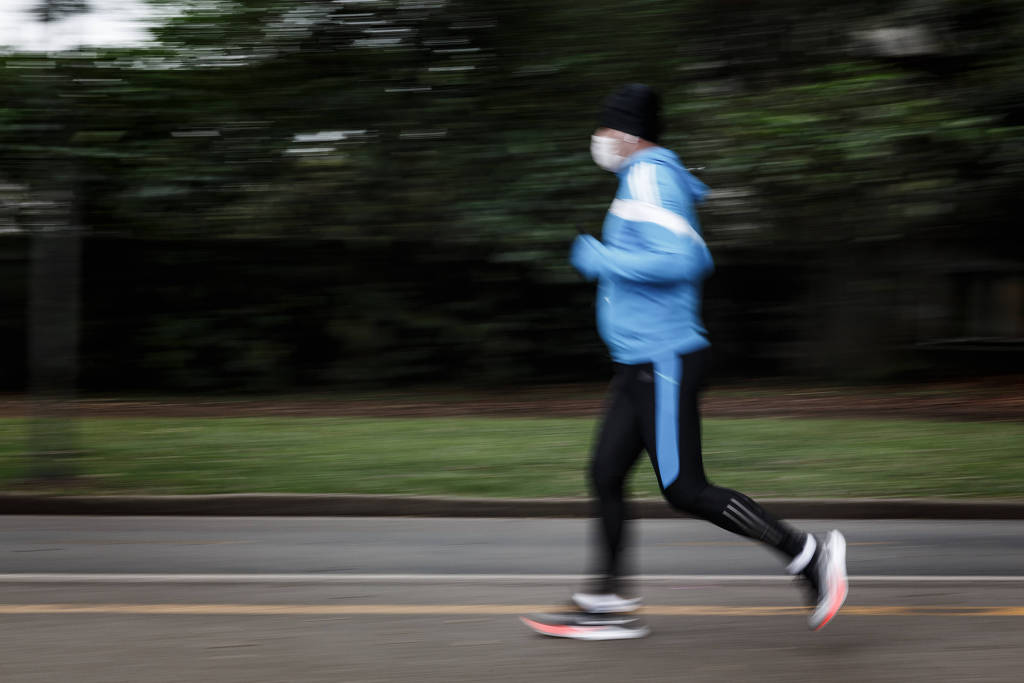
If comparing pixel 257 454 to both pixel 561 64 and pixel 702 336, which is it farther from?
pixel 702 336

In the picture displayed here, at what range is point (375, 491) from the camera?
7.99m

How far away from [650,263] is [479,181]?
8947 mm

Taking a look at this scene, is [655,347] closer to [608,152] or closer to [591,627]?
[608,152]

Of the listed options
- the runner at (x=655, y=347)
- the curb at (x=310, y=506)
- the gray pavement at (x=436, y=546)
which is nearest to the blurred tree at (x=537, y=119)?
the curb at (x=310, y=506)

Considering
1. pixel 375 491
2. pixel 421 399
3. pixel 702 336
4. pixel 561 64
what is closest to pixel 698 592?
pixel 702 336

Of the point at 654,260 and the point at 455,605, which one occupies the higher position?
the point at 654,260

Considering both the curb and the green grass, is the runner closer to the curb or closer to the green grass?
the curb

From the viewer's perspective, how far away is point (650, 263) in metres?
4.11

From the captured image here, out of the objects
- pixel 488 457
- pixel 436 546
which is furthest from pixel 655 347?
pixel 488 457

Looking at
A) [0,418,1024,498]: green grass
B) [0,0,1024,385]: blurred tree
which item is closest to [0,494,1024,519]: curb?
[0,418,1024,498]: green grass

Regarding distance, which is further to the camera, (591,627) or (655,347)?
(591,627)

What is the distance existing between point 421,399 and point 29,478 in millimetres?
6349

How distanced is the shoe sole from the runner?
0.03 meters

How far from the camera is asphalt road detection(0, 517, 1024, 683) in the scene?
413 centimetres
